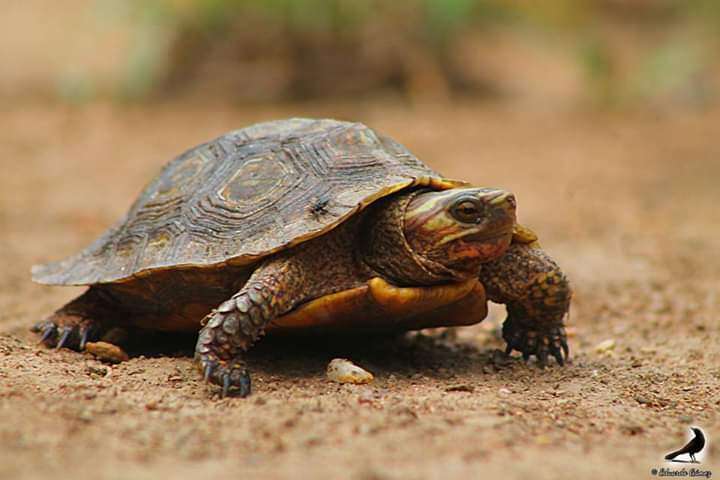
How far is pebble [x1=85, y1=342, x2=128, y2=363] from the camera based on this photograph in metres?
3.96

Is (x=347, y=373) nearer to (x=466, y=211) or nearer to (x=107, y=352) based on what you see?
(x=466, y=211)

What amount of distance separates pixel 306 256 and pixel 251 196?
44 cm

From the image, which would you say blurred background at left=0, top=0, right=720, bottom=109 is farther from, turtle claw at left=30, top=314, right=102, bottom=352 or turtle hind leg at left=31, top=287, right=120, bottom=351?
turtle claw at left=30, top=314, right=102, bottom=352

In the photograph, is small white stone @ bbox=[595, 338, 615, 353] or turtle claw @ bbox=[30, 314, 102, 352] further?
small white stone @ bbox=[595, 338, 615, 353]

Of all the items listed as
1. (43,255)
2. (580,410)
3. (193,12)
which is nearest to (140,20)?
(193,12)

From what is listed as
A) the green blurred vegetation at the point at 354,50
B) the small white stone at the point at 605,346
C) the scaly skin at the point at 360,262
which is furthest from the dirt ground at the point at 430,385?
the green blurred vegetation at the point at 354,50

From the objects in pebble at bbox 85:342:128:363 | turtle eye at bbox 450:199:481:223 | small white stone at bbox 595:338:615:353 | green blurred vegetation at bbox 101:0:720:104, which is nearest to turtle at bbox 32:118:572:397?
turtle eye at bbox 450:199:481:223

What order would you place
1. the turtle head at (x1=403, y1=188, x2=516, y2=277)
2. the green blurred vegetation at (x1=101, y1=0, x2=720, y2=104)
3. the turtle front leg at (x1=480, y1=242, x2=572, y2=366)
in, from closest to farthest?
1. the turtle head at (x1=403, y1=188, x2=516, y2=277)
2. the turtle front leg at (x1=480, y1=242, x2=572, y2=366)
3. the green blurred vegetation at (x1=101, y1=0, x2=720, y2=104)

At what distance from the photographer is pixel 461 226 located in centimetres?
354

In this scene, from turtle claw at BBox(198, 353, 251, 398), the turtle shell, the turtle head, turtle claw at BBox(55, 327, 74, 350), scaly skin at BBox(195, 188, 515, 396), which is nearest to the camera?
turtle claw at BBox(198, 353, 251, 398)

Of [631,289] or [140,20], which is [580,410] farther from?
[140,20]

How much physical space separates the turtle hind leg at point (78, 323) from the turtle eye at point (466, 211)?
1.91m

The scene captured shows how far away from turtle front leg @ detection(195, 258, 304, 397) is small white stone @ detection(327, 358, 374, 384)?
33cm

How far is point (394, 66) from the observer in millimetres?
12242
